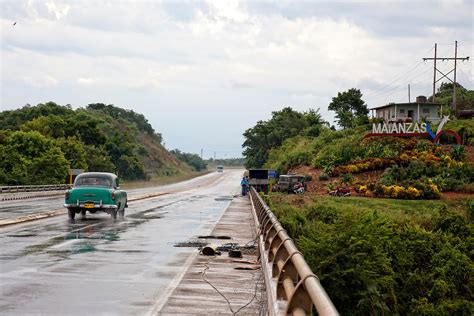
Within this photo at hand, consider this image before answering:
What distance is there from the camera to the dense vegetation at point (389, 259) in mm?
14234

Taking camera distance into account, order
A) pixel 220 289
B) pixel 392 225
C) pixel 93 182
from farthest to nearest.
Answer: pixel 93 182
pixel 392 225
pixel 220 289

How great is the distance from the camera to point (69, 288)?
11.4 metres

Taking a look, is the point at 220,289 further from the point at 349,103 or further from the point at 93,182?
the point at 349,103

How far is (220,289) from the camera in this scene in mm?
11766

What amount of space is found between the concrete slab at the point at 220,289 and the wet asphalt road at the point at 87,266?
34cm

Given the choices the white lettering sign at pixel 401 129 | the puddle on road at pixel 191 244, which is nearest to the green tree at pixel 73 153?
the white lettering sign at pixel 401 129

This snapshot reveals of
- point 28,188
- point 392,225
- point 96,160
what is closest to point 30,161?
point 28,188

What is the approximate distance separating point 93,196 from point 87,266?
565 inches

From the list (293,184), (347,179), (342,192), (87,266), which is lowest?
(87,266)

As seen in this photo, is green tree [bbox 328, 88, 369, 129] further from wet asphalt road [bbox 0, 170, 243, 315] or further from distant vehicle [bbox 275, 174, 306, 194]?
wet asphalt road [bbox 0, 170, 243, 315]

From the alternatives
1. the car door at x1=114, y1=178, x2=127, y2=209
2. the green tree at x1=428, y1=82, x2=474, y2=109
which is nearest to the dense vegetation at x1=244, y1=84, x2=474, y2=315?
the car door at x1=114, y1=178, x2=127, y2=209

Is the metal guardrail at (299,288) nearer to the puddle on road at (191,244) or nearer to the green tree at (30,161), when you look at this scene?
the puddle on road at (191,244)

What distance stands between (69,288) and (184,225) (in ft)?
53.1

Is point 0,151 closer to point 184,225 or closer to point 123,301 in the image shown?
point 184,225
